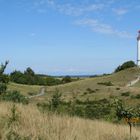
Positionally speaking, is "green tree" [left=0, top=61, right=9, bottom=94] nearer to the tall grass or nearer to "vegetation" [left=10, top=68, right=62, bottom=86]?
the tall grass

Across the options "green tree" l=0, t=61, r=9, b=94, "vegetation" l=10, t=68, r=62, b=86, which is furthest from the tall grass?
"vegetation" l=10, t=68, r=62, b=86

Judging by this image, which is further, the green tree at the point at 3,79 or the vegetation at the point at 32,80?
the vegetation at the point at 32,80

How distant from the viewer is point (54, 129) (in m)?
8.20

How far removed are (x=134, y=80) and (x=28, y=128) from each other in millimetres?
88434

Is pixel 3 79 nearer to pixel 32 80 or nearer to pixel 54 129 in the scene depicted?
pixel 54 129

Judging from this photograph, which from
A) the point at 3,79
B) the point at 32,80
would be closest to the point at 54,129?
the point at 3,79

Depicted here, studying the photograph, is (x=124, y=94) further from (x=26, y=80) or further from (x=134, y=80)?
(x=26, y=80)

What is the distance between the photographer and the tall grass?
7.34m

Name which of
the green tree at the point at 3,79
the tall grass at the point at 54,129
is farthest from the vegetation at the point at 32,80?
the tall grass at the point at 54,129

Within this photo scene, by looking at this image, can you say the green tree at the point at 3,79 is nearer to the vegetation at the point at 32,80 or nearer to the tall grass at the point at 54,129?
the tall grass at the point at 54,129

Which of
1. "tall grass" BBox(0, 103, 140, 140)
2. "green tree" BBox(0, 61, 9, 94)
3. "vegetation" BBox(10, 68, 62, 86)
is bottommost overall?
"tall grass" BBox(0, 103, 140, 140)

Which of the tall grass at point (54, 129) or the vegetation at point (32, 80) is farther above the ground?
the vegetation at point (32, 80)

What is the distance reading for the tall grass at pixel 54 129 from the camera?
7344mm

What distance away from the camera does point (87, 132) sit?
8.70 m
